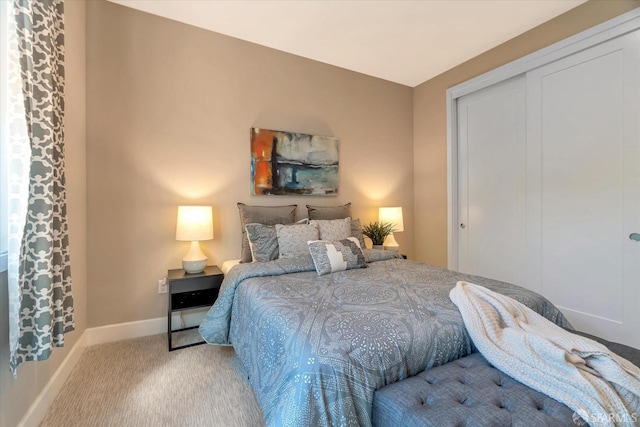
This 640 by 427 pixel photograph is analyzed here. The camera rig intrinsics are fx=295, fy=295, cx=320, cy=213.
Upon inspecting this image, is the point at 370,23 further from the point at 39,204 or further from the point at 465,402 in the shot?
the point at 465,402

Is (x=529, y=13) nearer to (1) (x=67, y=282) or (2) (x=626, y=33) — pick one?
(2) (x=626, y=33)

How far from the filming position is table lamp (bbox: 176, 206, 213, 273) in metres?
2.42

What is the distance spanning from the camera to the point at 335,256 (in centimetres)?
222

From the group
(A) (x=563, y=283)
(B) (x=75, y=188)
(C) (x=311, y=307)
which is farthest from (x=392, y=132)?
(B) (x=75, y=188)

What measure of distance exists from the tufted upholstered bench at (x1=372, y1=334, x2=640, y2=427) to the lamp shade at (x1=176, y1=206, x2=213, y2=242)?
188 centimetres

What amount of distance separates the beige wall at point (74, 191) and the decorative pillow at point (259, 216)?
1.20 meters

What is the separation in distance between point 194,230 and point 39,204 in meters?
1.17

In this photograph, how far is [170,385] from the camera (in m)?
1.87

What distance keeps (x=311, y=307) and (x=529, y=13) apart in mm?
3084

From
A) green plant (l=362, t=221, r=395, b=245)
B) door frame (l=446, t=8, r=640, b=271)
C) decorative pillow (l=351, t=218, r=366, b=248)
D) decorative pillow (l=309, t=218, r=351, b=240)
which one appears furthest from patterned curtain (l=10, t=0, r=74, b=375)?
door frame (l=446, t=8, r=640, b=271)

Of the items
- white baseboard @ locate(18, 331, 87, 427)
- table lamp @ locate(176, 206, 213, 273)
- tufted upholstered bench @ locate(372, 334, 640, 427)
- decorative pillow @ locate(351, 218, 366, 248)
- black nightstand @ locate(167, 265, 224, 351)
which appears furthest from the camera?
decorative pillow @ locate(351, 218, 366, 248)

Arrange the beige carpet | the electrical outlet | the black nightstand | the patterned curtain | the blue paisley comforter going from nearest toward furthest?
1. the blue paisley comforter
2. the patterned curtain
3. the beige carpet
4. the black nightstand
5. the electrical outlet

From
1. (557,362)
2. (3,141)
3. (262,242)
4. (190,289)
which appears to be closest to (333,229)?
(262,242)

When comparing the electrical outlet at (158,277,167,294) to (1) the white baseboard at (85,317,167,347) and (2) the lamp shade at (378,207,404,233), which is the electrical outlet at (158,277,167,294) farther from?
(2) the lamp shade at (378,207,404,233)
